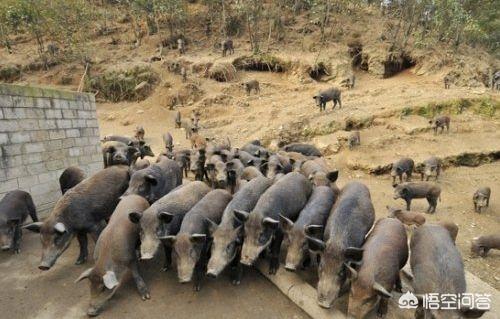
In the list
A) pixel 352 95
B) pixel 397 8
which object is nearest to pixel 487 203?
pixel 352 95

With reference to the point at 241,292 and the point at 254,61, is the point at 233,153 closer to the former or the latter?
the point at 241,292

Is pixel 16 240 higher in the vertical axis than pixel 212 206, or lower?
lower

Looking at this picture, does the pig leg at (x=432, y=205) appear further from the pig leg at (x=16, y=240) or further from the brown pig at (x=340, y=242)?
the pig leg at (x=16, y=240)

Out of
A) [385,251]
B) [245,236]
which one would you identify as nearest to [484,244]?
[385,251]

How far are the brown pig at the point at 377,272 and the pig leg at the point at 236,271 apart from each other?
6.10 ft

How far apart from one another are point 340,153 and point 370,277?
42.7ft

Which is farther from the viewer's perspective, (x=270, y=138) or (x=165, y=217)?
(x=270, y=138)

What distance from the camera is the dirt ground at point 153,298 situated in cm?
485

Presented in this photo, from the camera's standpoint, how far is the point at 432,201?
Answer: 38.2ft

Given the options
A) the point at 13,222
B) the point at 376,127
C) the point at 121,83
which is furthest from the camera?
the point at 121,83

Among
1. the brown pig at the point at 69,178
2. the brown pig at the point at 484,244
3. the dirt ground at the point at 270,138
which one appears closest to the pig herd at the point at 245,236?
the dirt ground at the point at 270,138

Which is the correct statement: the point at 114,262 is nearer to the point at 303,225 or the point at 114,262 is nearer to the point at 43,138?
the point at 303,225

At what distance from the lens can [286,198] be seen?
609cm

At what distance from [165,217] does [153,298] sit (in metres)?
1.27
